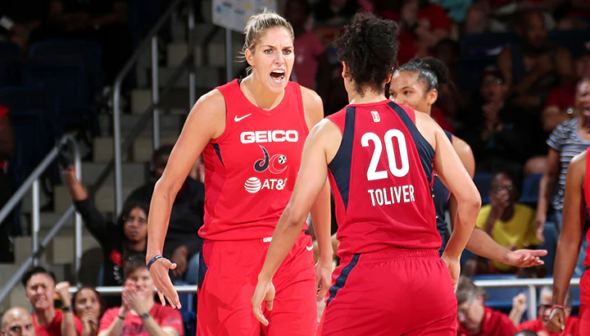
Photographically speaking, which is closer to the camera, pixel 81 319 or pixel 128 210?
pixel 81 319

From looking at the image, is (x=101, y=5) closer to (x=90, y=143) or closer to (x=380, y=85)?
(x=90, y=143)

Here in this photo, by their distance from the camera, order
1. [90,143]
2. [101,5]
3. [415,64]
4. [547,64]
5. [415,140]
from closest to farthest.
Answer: [415,140] → [415,64] → [547,64] → [90,143] → [101,5]

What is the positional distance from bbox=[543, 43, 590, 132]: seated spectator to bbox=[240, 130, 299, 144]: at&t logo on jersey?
4.57 metres

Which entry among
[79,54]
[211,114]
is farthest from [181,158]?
[79,54]

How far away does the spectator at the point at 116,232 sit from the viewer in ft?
22.3

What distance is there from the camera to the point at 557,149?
6836 millimetres

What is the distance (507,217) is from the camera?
7145mm

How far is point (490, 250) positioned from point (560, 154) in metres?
2.92

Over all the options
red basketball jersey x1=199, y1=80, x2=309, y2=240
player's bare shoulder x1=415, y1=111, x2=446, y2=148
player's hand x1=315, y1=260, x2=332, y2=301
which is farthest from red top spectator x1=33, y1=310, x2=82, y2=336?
player's bare shoulder x1=415, y1=111, x2=446, y2=148

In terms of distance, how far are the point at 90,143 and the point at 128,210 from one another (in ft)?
8.67

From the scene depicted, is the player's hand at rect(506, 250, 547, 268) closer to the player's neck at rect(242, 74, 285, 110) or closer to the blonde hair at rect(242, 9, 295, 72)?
the player's neck at rect(242, 74, 285, 110)

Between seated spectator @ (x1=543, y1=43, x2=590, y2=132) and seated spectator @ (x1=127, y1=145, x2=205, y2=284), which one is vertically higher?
seated spectator @ (x1=543, y1=43, x2=590, y2=132)

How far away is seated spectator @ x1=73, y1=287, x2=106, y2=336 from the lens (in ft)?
→ 20.2

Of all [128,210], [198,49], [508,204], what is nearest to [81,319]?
[128,210]
